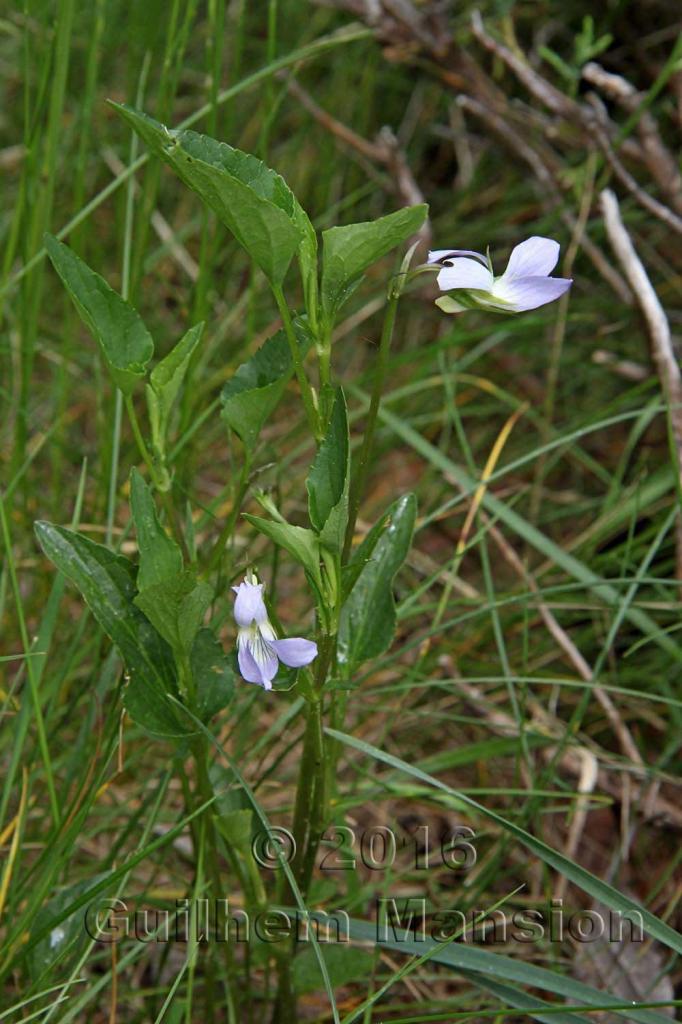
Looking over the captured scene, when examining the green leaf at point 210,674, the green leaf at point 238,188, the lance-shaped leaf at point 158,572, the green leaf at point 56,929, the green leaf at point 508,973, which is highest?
the green leaf at point 238,188

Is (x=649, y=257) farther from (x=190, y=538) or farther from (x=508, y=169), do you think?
(x=190, y=538)

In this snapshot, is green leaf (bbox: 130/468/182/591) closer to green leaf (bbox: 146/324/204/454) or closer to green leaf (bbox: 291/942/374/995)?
green leaf (bbox: 146/324/204/454)

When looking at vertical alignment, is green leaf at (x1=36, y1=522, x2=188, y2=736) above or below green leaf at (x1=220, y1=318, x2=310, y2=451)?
below

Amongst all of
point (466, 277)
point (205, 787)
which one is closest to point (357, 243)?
point (466, 277)

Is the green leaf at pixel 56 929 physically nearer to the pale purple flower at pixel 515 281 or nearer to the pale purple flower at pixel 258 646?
the pale purple flower at pixel 258 646

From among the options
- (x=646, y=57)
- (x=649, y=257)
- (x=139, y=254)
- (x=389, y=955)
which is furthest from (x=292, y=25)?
(x=389, y=955)

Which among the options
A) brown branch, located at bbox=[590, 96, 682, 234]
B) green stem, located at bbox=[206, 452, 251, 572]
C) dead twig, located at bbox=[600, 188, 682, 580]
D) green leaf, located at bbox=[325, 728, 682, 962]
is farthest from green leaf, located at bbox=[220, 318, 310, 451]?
brown branch, located at bbox=[590, 96, 682, 234]

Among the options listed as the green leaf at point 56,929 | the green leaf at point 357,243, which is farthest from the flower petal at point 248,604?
the green leaf at point 56,929
